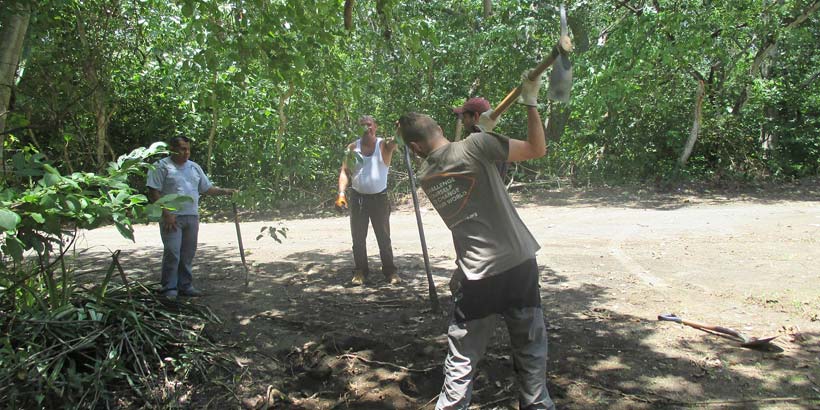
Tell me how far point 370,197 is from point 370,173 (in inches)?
9.7

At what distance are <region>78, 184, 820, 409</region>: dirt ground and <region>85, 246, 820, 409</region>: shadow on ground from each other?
0.04 feet

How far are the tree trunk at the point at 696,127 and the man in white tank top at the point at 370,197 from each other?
9.29 m

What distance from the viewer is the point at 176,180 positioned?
16.4 ft

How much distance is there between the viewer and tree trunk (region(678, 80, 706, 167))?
12.3 meters

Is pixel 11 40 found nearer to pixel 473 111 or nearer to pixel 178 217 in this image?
pixel 178 217

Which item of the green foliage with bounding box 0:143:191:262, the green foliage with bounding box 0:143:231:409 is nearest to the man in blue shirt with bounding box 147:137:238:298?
the green foliage with bounding box 0:143:231:409

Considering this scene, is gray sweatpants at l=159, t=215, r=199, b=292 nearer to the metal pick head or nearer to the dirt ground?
the dirt ground

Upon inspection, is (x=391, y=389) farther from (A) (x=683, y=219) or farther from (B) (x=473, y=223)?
(A) (x=683, y=219)

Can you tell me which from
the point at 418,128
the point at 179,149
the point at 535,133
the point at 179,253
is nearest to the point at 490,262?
the point at 535,133

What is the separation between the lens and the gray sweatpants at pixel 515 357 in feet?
9.29

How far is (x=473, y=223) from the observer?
2865 mm

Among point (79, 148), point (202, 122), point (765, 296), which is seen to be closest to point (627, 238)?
point (765, 296)

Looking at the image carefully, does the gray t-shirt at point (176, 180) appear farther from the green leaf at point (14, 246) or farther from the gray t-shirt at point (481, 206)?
the gray t-shirt at point (481, 206)

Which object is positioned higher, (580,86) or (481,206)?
(580,86)
